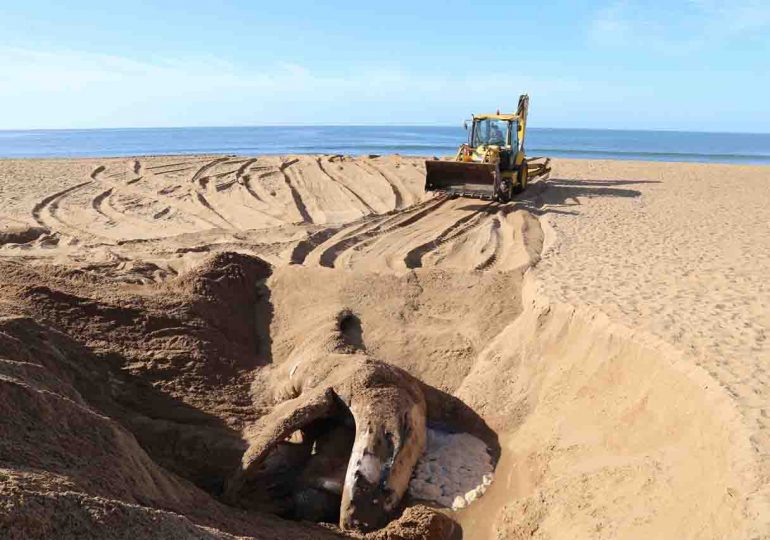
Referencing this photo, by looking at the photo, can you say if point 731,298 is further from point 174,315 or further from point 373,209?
point 373,209

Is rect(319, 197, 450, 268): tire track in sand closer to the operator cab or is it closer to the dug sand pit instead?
the operator cab

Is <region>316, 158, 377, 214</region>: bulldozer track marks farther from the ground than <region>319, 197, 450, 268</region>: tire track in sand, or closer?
farther from the ground

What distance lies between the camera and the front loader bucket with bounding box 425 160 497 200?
552 inches

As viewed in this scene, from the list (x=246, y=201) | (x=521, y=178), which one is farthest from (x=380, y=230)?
(x=521, y=178)

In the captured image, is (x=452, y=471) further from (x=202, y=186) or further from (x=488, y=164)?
(x=202, y=186)

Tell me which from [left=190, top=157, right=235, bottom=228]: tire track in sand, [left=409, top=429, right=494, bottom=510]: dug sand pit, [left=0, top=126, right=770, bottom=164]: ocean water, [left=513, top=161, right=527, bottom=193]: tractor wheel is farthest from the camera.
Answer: [left=0, top=126, right=770, bottom=164]: ocean water

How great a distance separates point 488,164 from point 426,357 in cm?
786

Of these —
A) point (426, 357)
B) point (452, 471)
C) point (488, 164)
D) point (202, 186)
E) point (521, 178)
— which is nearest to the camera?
point (452, 471)

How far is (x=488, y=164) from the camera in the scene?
45.7ft

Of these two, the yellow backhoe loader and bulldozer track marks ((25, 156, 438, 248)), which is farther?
the yellow backhoe loader

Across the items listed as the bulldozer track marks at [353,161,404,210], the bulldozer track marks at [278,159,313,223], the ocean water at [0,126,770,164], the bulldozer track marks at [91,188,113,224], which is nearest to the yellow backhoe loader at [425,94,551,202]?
the bulldozer track marks at [353,161,404,210]

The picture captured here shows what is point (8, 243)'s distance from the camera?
35.8ft

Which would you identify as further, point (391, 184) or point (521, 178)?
point (391, 184)

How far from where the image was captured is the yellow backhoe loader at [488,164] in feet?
46.3
